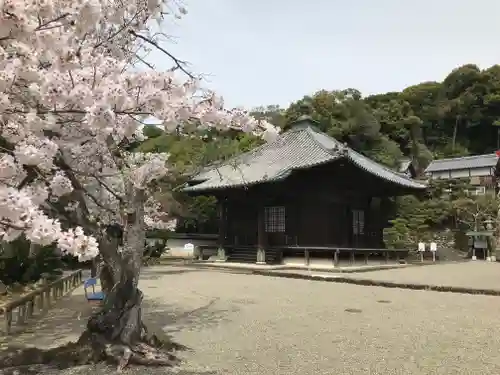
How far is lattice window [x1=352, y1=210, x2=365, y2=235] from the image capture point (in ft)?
72.5

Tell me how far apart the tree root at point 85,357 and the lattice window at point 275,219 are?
16.4 metres

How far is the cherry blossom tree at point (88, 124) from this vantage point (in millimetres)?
3416

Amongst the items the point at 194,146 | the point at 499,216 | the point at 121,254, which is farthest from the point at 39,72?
the point at 499,216

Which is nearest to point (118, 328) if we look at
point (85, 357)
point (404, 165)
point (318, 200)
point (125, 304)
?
point (125, 304)

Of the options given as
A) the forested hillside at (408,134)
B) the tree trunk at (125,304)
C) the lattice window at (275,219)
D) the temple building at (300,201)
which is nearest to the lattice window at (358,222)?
the temple building at (300,201)

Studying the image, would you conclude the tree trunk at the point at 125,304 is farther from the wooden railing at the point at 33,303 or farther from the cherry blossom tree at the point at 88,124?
the wooden railing at the point at 33,303

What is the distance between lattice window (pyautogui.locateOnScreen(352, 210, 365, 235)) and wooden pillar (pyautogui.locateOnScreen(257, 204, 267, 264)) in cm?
425

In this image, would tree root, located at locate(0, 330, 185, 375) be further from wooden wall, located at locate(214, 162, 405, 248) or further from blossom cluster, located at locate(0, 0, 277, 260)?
wooden wall, located at locate(214, 162, 405, 248)

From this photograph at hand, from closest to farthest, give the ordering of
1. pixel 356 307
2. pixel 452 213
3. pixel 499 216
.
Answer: pixel 356 307 → pixel 499 216 → pixel 452 213

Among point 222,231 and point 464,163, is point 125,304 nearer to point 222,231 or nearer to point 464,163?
point 222,231

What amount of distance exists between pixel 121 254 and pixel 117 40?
2988 mm

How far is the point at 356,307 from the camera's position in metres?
9.68

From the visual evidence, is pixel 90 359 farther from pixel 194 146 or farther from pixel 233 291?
pixel 194 146

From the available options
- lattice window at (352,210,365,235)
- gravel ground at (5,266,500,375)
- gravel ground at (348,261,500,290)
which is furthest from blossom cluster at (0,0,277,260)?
lattice window at (352,210,365,235)
